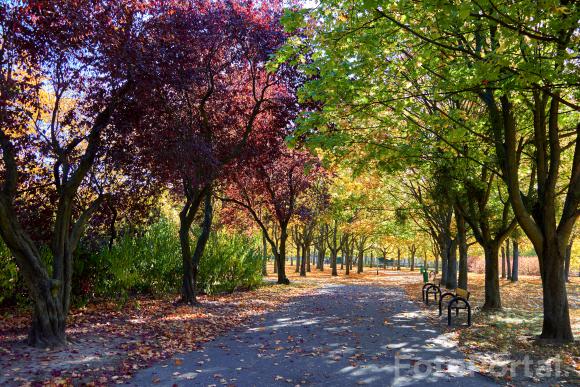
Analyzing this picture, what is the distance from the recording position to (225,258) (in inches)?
683

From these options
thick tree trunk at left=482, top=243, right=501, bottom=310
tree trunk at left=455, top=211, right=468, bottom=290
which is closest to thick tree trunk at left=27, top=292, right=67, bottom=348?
thick tree trunk at left=482, top=243, right=501, bottom=310

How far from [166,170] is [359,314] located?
21.4 ft

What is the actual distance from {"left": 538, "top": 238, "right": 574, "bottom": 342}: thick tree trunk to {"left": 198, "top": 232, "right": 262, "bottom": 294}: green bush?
438 inches

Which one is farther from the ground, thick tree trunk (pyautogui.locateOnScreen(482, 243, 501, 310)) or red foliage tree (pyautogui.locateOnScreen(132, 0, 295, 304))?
red foliage tree (pyautogui.locateOnScreen(132, 0, 295, 304))

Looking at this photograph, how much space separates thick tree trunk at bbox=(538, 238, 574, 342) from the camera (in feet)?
27.2

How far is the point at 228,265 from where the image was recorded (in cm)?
1767

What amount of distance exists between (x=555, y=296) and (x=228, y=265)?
39.4ft

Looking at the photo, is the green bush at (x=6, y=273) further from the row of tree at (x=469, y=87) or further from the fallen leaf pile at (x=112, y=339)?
the row of tree at (x=469, y=87)

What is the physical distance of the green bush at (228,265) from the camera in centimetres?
1630

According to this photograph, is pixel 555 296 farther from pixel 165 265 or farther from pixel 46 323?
pixel 165 265

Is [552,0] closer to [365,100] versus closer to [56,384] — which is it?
[365,100]

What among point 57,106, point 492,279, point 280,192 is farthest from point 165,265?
point 280,192

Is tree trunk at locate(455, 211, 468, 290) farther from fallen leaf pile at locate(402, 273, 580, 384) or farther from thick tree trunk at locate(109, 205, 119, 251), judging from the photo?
thick tree trunk at locate(109, 205, 119, 251)

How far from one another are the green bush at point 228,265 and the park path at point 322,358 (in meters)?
5.78
